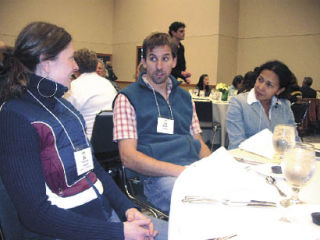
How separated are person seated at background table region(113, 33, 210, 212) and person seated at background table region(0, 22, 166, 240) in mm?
405

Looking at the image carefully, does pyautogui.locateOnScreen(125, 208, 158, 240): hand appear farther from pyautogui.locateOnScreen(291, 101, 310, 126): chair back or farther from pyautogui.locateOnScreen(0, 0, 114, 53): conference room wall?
pyautogui.locateOnScreen(0, 0, 114, 53): conference room wall

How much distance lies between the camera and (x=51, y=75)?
1214 millimetres

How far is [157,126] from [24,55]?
2.92 ft

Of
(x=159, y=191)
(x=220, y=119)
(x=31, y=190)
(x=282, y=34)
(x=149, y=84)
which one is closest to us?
(x=31, y=190)

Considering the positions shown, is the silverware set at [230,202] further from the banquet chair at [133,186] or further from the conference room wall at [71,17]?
the conference room wall at [71,17]

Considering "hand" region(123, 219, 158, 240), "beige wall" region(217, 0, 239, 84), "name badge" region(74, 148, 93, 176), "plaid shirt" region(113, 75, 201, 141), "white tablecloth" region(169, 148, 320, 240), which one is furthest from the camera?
"beige wall" region(217, 0, 239, 84)

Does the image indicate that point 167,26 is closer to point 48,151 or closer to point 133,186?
point 133,186

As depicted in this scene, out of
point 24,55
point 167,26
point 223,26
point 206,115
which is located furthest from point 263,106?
point 167,26

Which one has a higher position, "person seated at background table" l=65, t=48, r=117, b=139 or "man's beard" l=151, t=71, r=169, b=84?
"man's beard" l=151, t=71, r=169, b=84

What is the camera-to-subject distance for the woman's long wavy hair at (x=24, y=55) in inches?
43.5

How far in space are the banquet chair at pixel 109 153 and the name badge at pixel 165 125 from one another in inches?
11.6

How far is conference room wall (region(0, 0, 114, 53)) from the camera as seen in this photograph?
11.0 m

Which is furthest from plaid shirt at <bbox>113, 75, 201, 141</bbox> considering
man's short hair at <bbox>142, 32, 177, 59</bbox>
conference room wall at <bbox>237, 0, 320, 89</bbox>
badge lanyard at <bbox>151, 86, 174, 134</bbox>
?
conference room wall at <bbox>237, 0, 320, 89</bbox>

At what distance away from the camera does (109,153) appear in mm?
2207
